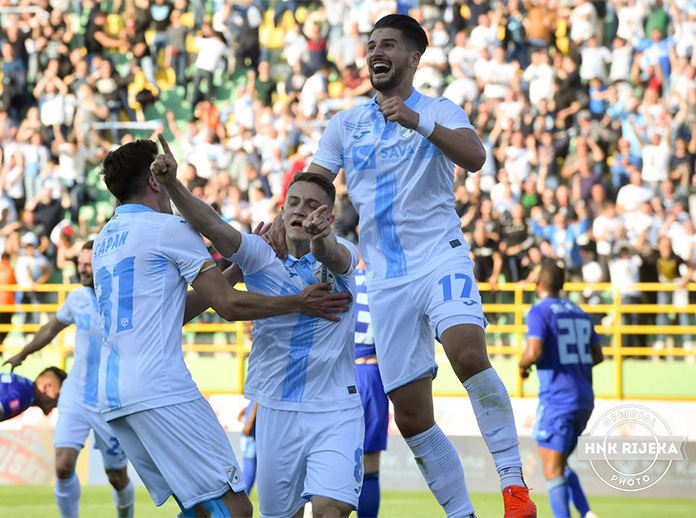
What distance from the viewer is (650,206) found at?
50.8ft

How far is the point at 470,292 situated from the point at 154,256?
169 cm

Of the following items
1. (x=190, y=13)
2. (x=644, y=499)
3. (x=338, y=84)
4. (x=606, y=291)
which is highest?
(x=190, y=13)

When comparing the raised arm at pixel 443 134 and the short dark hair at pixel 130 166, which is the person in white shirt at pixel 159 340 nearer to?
Result: the short dark hair at pixel 130 166

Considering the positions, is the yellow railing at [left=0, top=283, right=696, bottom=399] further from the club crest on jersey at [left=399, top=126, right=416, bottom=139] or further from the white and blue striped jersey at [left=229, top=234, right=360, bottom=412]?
the white and blue striped jersey at [left=229, top=234, right=360, bottom=412]

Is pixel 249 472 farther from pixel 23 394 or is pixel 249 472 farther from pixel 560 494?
pixel 23 394

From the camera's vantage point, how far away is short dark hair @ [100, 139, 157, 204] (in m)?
5.72

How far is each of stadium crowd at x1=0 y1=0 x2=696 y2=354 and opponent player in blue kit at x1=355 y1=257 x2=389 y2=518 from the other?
542 centimetres

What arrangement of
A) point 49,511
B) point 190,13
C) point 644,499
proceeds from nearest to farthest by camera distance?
1. point 49,511
2. point 644,499
3. point 190,13

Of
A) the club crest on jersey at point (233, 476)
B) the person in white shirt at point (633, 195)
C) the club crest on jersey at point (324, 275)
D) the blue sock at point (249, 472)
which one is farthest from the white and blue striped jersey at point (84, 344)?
the person in white shirt at point (633, 195)

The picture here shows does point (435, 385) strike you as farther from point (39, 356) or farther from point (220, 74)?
point (220, 74)

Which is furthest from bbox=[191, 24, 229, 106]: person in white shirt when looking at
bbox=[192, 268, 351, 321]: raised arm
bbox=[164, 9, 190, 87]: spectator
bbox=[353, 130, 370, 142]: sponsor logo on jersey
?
bbox=[192, 268, 351, 321]: raised arm

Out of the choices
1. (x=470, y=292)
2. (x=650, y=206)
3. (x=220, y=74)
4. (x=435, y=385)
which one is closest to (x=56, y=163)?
(x=220, y=74)

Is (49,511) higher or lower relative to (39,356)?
lower

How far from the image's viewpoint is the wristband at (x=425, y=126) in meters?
5.94
